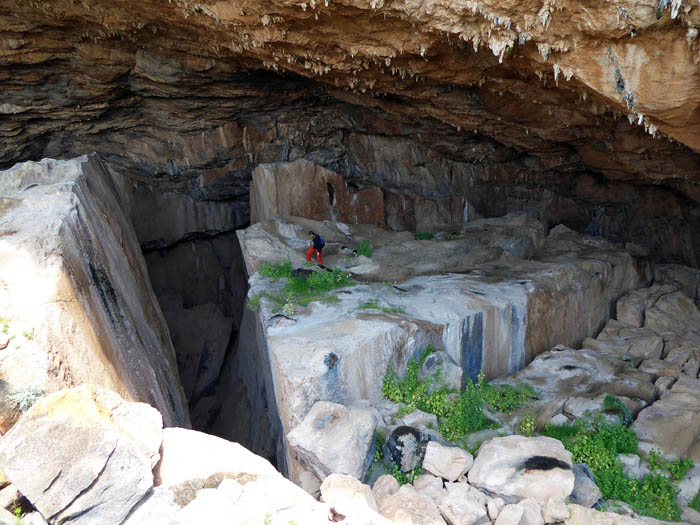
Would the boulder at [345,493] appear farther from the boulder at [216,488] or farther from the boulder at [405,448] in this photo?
the boulder at [405,448]

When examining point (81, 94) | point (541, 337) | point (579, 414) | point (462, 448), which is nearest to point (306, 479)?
point (462, 448)

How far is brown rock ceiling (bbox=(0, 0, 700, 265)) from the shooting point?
253 inches

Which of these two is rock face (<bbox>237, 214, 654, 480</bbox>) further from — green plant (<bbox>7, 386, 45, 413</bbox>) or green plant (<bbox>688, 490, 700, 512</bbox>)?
green plant (<bbox>7, 386, 45, 413</bbox>)

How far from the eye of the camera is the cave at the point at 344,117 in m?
6.61

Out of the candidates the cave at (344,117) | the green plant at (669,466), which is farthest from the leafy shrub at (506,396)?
the cave at (344,117)

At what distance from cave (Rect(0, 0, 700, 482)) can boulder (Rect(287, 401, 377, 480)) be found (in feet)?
6.25

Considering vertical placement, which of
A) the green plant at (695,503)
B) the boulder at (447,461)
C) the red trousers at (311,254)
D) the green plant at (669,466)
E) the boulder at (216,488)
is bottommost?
the green plant at (695,503)

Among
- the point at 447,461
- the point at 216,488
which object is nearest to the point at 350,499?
the point at 216,488

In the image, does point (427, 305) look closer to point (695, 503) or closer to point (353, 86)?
point (695, 503)

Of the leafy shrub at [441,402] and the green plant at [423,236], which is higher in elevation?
the green plant at [423,236]

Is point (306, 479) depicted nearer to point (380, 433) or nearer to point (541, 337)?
point (380, 433)

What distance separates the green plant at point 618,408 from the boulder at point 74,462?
19.7 feet

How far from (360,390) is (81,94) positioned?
8.25 meters

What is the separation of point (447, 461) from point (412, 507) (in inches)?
33.8
